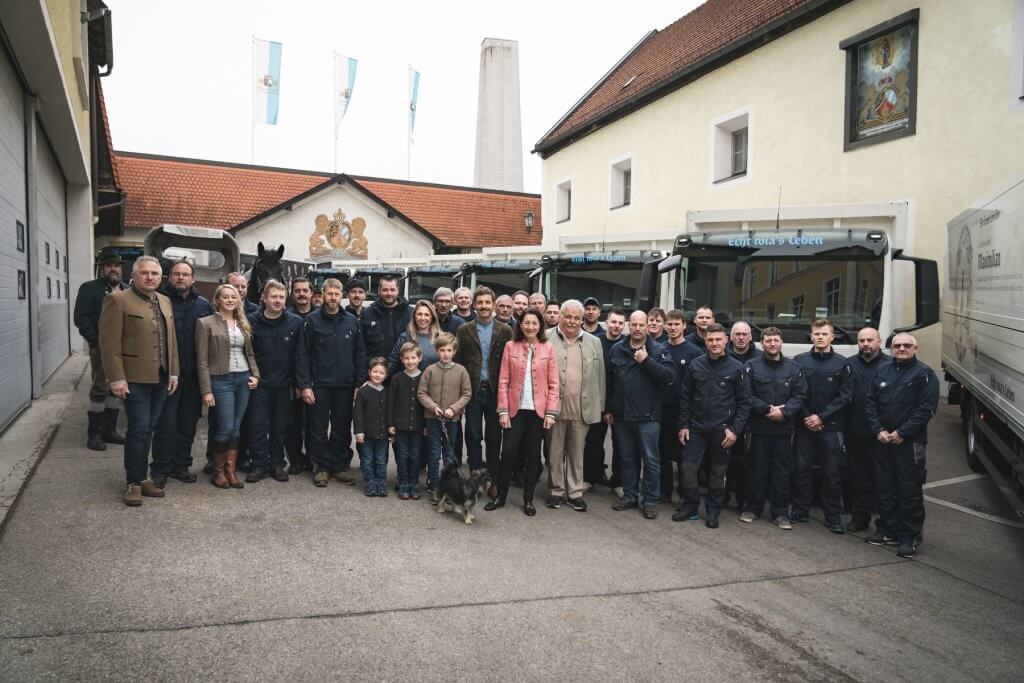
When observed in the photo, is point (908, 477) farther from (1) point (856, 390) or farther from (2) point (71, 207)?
(2) point (71, 207)

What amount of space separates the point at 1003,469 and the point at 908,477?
245 centimetres

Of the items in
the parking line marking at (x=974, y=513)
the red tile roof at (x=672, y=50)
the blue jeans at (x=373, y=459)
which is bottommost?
the parking line marking at (x=974, y=513)

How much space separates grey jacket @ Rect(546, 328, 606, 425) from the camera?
6656mm

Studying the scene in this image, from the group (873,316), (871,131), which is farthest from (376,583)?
(871,131)

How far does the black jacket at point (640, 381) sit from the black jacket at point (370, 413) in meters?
→ 2.13

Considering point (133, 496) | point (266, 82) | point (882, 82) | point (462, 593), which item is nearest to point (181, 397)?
point (133, 496)

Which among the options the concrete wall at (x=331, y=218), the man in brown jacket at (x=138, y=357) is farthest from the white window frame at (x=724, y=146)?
the concrete wall at (x=331, y=218)

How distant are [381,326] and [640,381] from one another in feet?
8.79

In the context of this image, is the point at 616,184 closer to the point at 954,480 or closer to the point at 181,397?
the point at 954,480

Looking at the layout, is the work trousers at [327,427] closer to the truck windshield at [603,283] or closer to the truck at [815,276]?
the truck at [815,276]

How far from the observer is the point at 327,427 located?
7.01 m

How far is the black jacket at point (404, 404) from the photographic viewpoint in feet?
21.4

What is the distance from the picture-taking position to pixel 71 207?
16.7 m

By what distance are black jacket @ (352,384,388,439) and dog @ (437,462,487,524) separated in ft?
2.46
